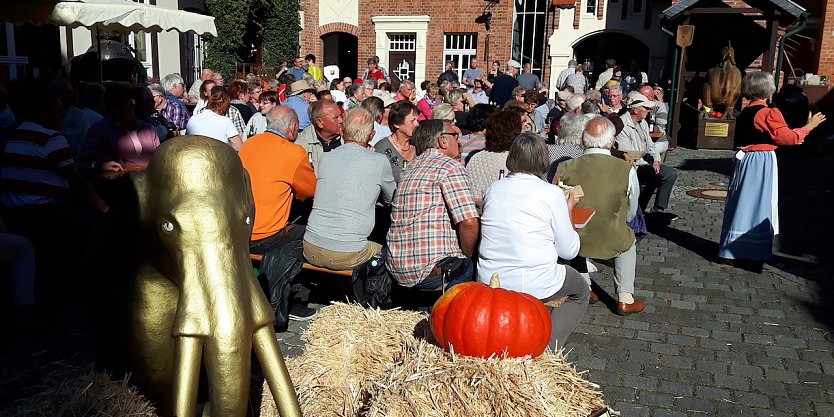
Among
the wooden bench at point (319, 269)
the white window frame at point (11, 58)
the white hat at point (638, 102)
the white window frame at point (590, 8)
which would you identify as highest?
the white window frame at point (590, 8)

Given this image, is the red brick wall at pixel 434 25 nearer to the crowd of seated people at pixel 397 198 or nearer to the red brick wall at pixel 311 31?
the red brick wall at pixel 311 31

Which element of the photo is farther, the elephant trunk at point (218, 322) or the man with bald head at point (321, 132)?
the man with bald head at point (321, 132)

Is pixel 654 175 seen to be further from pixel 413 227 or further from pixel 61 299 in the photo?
pixel 61 299

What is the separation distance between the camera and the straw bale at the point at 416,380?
95.3 inches

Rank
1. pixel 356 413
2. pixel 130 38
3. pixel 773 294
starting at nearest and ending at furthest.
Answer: pixel 356 413 < pixel 773 294 < pixel 130 38

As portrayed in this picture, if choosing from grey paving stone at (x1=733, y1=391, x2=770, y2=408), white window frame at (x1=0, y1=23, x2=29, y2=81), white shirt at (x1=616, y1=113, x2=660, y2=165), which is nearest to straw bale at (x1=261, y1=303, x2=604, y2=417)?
grey paving stone at (x1=733, y1=391, x2=770, y2=408)

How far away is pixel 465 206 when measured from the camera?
173 inches

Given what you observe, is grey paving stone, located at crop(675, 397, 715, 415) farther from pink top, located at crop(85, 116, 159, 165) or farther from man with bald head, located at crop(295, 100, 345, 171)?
pink top, located at crop(85, 116, 159, 165)

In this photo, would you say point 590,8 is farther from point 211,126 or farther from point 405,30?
point 211,126

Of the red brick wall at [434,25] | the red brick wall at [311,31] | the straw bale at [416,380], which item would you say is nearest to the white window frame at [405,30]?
the red brick wall at [434,25]

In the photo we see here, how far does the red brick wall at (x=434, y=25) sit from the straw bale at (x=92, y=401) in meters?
21.2

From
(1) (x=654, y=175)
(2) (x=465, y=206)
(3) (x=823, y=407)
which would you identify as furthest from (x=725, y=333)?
(1) (x=654, y=175)

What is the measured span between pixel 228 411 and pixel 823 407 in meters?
3.89

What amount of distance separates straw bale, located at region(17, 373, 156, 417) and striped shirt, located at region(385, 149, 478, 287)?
297 centimetres
